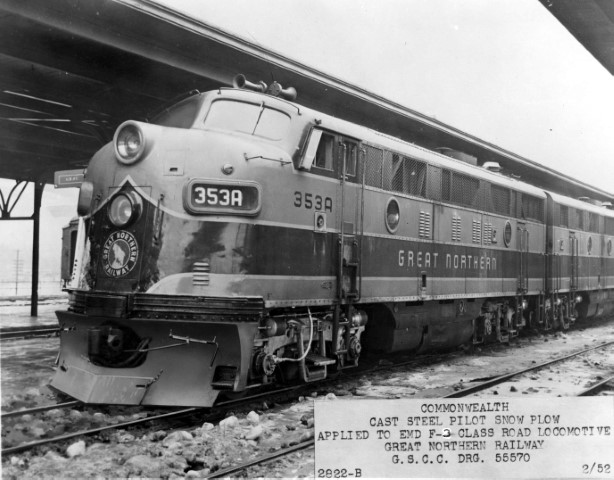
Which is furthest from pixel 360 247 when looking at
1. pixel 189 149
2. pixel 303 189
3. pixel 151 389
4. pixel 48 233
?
pixel 48 233

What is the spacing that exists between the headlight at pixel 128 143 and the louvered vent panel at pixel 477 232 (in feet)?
20.6

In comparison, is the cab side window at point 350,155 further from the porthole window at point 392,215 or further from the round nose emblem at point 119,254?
the round nose emblem at point 119,254

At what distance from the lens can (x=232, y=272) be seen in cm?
571

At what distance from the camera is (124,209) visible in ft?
19.2

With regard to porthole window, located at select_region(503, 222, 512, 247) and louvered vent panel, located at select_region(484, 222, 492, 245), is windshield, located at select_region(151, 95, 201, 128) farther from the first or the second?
porthole window, located at select_region(503, 222, 512, 247)

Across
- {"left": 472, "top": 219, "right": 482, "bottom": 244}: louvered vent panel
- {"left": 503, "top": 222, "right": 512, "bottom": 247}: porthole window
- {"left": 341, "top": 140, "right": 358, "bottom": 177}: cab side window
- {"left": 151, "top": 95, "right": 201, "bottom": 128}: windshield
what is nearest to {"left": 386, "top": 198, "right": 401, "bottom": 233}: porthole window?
{"left": 341, "top": 140, "right": 358, "bottom": 177}: cab side window

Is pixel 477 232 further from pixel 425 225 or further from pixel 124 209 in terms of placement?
pixel 124 209

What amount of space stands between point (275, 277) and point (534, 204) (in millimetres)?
8529

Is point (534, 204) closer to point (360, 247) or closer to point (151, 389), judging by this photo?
point (360, 247)

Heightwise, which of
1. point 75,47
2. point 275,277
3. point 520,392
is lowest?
point 520,392

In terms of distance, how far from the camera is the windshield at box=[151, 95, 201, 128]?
6.30 meters

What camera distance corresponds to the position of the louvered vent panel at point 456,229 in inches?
372

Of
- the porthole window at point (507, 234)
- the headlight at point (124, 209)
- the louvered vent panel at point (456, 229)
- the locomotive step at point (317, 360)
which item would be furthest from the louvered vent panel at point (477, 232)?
the headlight at point (124, 209)

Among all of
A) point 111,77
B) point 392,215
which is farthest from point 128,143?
point 111,77
